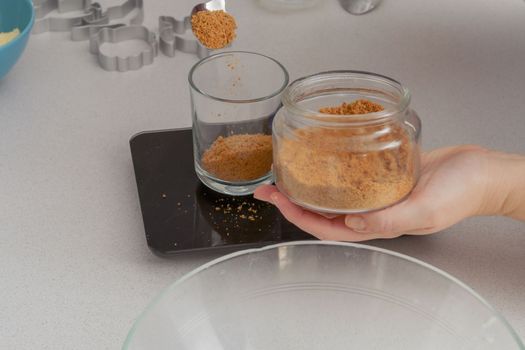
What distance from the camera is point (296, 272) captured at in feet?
2.67

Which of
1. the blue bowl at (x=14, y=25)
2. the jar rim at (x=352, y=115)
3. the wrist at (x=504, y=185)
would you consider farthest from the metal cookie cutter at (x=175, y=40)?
the wrist at (x=504, y=185)

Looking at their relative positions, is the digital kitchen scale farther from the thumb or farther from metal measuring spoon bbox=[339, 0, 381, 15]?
metal measuring spoon bbox=[339, 0, 381, 15]

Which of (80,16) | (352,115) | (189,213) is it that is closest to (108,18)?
(80,16)

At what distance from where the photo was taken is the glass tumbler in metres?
1.06

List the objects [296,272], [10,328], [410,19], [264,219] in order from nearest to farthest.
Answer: [296,272] < [10,328] < [264,219] < [410,19]

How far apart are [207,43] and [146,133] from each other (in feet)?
0.51

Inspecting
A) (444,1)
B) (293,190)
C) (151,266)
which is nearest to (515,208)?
(293,190)

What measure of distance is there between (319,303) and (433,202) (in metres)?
0.20

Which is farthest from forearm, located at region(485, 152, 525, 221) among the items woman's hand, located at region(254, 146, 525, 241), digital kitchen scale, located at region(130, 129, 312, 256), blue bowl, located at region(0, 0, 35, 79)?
blue bowl, located at region(0, 0, 35, 79)

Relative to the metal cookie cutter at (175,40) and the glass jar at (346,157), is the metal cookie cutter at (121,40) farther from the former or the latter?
the glass jar at (346,157)

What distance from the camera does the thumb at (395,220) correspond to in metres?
0.89

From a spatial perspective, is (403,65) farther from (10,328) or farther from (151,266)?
(10,328)

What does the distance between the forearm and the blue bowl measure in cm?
71

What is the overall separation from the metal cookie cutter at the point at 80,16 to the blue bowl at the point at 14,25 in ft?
0.31
